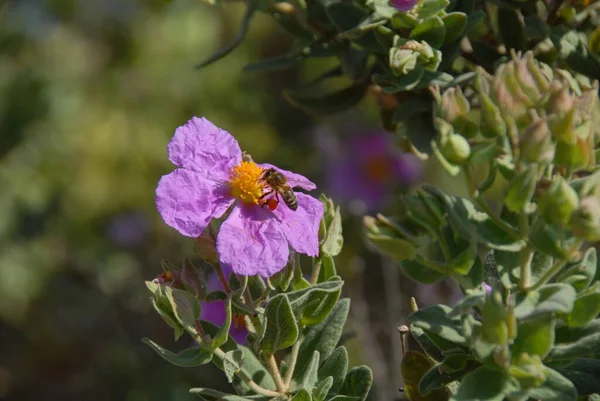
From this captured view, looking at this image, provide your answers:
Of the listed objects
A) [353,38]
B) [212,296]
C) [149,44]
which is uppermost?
[353,38]

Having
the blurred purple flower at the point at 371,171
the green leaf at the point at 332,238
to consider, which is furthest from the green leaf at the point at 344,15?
the blurred purple flower at the point at 371,171

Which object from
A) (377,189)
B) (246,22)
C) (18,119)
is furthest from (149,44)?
(246,22)

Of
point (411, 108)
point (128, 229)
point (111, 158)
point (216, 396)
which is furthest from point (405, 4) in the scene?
point (111, 158)

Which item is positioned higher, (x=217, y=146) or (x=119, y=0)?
(x=217, y=146)

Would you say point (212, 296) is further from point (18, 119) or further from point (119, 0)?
point (119, 0)

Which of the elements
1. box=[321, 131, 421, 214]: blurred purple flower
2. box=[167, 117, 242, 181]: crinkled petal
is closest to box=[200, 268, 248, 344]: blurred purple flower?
box=[167, 117, 242, 181]: crinkled petal

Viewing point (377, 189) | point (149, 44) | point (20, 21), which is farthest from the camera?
point (149, 44)

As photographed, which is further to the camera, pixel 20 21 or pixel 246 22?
pixel 20 21

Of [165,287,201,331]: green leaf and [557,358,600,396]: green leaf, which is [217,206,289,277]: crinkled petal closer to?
[165,287,201,331]: green leaf
